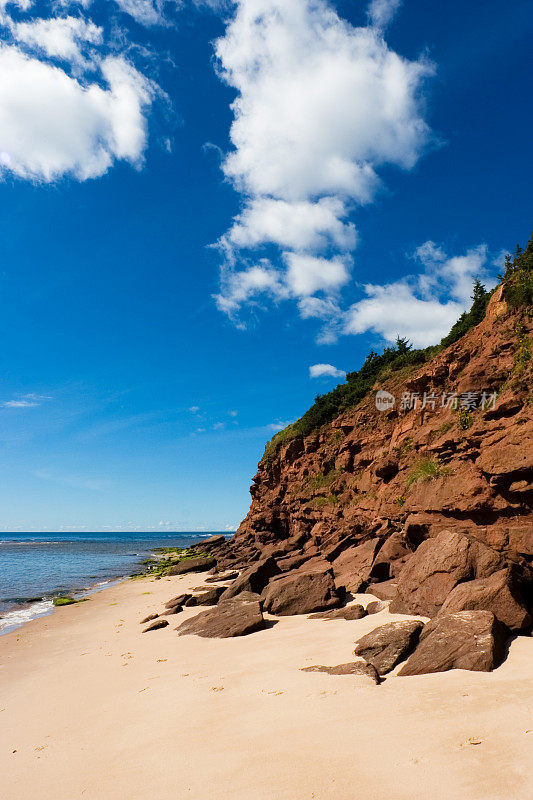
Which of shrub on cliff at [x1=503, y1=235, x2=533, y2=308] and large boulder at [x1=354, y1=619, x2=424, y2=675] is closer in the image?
large boulder at [x1=354, y1=619, x2=424, y2=675]

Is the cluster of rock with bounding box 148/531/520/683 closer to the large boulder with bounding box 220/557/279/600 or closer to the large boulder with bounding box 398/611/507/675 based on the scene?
the large boulder with bounding box 398/611/507/675

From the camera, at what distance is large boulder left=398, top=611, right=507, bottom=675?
617 centimetres

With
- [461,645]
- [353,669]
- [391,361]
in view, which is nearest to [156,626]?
[353,669]

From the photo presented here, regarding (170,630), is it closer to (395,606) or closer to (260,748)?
(395,606)

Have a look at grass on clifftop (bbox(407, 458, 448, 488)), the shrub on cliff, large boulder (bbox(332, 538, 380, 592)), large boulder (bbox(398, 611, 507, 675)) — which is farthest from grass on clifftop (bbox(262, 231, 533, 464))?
large boulder (bbox(398, 611, 507, 675))

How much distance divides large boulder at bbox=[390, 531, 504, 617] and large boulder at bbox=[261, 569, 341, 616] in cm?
294

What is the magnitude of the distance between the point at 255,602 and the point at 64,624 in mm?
9839

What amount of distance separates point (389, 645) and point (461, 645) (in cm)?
128

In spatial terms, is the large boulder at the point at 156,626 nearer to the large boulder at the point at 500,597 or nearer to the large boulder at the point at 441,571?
the large boulder at the point at 441,571

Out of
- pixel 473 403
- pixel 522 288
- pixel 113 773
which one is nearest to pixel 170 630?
pixel 113 773

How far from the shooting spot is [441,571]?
30.7 feet

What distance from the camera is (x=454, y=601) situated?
7.86 m

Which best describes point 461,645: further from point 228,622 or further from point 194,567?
point 194,567

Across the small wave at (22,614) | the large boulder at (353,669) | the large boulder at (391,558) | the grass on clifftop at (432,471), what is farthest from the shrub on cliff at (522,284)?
the small wave at (22,614)
